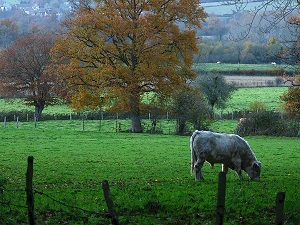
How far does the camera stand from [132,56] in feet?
147

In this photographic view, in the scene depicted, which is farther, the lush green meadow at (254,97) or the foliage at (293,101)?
the lush green meadow at (254,97)

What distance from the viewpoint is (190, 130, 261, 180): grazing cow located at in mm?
16969

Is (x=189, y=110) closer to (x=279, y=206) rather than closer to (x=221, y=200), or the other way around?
(x=221, y=200)

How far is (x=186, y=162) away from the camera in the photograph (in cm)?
2422

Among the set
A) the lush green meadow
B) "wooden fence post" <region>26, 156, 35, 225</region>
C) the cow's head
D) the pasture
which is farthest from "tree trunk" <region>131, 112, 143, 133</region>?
"wooden fence post" <region>26, 156, 35, 225</region>

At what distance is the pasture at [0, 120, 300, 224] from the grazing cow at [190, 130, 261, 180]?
63 cm

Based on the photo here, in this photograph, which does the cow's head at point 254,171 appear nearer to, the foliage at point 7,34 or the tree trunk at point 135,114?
the tree trunk at point 135,114

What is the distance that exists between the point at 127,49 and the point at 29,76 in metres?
22.6

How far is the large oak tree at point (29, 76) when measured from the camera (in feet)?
201

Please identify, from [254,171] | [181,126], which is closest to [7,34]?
[181,126]

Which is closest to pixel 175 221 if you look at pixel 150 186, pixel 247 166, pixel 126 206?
pixel 126 206

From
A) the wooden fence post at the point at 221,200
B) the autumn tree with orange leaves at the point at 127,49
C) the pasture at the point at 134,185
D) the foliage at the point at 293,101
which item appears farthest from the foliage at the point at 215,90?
the wooden fence post at the point at 221,200

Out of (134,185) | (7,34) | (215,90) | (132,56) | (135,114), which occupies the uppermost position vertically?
(7,34)

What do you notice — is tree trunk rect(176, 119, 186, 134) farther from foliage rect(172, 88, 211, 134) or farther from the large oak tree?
the large oak tree
